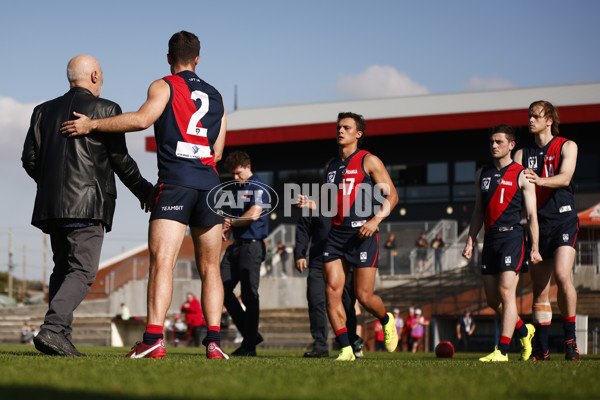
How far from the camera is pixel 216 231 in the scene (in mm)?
7066

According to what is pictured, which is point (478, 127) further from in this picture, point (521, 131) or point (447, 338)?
point (447, 338)

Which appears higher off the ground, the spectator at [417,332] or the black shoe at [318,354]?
the black shoe at [318,354]

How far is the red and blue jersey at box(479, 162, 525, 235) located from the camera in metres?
8.59

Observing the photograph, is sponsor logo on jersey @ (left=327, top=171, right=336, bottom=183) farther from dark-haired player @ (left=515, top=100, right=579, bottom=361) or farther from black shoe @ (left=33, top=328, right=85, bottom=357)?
black shoe @ (left=33, top=328, right=85, bottom=357)

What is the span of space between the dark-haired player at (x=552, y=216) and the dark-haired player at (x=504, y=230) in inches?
10.5

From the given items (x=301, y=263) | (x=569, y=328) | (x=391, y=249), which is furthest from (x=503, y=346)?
(x=391, y=249)

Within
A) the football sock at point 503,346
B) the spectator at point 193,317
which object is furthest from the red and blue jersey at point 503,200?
the spectator at point 193,317

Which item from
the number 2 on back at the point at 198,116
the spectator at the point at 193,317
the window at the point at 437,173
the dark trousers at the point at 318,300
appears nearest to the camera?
the number 2 on back at the point at 198,116

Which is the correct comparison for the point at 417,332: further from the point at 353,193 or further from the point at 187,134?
the point at 187,134

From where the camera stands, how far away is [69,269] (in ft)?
22.5

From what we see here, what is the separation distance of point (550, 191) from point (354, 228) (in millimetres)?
2351

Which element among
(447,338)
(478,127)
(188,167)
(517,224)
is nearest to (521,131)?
(478,127)

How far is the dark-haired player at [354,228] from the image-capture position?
8336 millimetres

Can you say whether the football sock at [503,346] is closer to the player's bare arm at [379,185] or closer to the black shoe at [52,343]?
the player's bare arm at [379,185]
